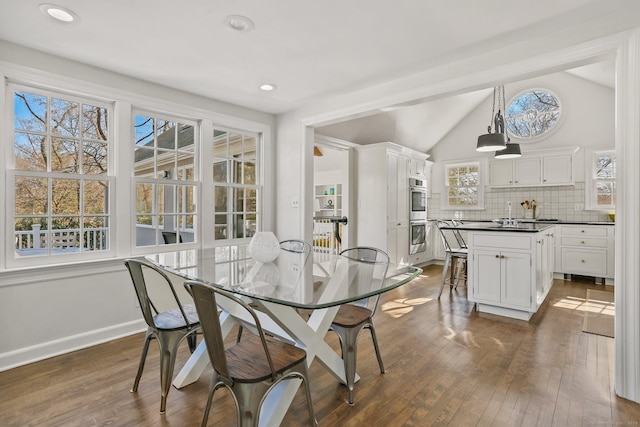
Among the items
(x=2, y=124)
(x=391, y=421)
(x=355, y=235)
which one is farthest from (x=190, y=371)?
(x=355, y=235)

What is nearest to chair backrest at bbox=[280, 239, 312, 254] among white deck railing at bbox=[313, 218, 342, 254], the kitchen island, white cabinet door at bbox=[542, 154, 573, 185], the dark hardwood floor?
the dark hardwood floor

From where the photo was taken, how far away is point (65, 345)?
2.72 metres

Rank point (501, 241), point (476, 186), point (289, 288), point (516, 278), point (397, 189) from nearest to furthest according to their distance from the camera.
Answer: point (289, 288), point (516, 278), point (501, 241), point (397, 189), point (476, 186)

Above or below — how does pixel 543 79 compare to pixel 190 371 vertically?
above

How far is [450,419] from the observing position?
1.86 m

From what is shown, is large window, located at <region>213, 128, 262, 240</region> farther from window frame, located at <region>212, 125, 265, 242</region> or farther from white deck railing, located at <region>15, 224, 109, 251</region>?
white deck railing, located at <region>15, 224, 109, 251</region>

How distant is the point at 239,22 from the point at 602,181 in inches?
249

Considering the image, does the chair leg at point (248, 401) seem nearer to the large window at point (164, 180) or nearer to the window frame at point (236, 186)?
the large window at point (164, 180)

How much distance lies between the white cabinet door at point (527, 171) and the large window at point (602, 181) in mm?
774

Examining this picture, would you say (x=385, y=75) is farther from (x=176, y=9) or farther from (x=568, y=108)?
(x=568, y=108)

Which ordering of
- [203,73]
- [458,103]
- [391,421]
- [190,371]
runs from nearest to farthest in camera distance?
[391,421] → [190,371] → [203,73] → [458,103]

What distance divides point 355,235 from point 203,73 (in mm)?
3783

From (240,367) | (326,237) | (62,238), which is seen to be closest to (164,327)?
(240,367)

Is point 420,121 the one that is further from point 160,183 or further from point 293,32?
point 160,183
